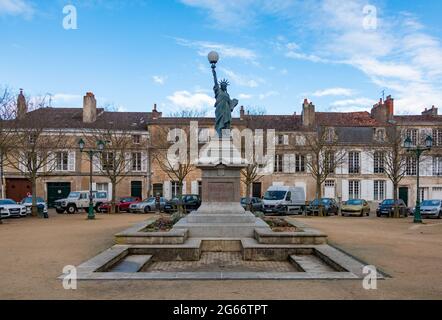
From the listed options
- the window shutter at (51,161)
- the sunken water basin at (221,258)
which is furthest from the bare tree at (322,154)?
the sunken water basin at (221,258)

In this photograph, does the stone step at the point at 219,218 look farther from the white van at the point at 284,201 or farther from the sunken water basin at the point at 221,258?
the white van at the point at 284,201

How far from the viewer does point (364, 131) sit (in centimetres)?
4572

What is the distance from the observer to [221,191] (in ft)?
49.7

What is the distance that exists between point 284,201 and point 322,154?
6.08 meters

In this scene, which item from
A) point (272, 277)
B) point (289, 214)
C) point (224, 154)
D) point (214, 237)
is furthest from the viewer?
point (289, 214)

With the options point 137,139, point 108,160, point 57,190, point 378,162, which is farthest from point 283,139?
point 57,190

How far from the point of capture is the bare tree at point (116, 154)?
35.3 m

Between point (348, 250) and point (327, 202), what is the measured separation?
22252 millimetres

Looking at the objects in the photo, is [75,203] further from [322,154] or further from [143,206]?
[322,154]

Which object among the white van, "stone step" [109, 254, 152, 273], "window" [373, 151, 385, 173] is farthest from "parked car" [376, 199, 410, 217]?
"stone step" [109, 254, 152, 273]

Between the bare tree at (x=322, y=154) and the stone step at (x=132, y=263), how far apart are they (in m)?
21.4
